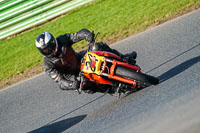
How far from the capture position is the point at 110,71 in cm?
643

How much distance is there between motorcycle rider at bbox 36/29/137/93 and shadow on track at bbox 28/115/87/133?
0.74 metres

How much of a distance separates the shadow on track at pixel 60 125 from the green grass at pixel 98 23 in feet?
13.7

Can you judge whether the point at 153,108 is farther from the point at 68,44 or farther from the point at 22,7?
the point at 22,7

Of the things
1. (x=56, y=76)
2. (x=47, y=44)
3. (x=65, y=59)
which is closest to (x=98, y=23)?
(x=65, y=59)

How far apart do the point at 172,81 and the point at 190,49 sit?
1756 mm

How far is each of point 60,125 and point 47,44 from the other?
5.65 feet

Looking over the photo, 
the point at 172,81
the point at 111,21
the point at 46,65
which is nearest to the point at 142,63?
the point at 172,81

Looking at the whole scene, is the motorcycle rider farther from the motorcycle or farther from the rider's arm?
the motorcycle

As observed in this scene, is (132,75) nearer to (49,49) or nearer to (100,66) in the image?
(100,66)

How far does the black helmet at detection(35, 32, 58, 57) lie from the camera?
6.55 m

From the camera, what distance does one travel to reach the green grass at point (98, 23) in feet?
36.9

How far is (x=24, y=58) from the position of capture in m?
12.4

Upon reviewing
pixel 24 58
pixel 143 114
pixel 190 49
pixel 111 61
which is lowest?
pixel 24 58

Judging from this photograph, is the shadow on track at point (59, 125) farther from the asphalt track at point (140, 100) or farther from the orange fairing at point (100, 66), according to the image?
the orange fairing at point (100, 66)
